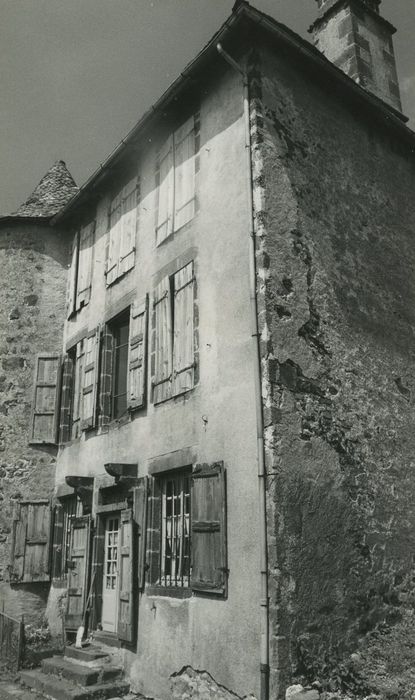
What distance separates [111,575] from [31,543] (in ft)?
7.20

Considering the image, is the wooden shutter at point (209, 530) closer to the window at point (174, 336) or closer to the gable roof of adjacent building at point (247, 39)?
the window at point (174, 336)

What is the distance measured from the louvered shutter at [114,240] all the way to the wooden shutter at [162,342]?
5.32ft

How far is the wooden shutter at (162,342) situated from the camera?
7.99 meters

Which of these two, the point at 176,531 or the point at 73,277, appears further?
the point at 73,277

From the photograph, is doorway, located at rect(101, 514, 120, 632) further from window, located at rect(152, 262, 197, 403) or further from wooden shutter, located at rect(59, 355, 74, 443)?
wooden shutter, located at rect(59, 355, 74, 443)

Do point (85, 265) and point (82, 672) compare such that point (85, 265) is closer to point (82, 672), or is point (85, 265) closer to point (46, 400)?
point (46, 400)

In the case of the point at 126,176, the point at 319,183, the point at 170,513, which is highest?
the point at 126,176

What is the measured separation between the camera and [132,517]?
7980 mm

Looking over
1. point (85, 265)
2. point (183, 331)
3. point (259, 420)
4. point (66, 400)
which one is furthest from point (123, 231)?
point (259, 420)

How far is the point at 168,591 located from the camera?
7.16 metres

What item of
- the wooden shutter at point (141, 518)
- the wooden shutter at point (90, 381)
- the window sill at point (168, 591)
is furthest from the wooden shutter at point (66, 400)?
the window sill at point (168, 591)

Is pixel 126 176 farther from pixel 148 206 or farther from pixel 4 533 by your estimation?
pixel 4 533

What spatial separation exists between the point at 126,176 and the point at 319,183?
3.70 m

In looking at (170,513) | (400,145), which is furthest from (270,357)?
(400,145)
